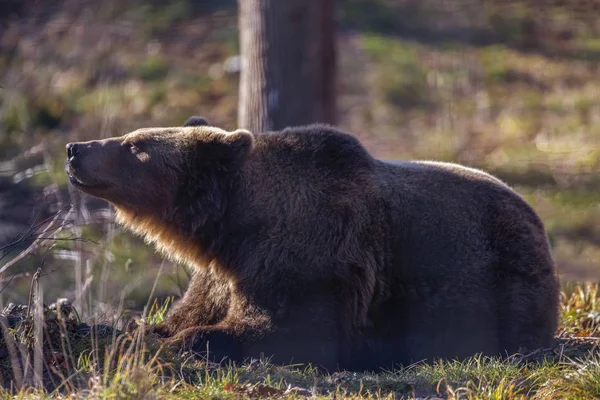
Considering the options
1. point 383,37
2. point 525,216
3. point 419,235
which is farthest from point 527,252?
point 383,37

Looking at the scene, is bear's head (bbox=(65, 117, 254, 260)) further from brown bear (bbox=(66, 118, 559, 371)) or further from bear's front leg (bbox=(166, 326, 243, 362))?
bear's front leg (bbox=(166, 326, 243, 362))

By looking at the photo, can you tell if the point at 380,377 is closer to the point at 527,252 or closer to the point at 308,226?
the point at 308,226

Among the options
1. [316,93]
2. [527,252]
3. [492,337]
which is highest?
[316,93]

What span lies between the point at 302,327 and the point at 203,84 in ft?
37.9

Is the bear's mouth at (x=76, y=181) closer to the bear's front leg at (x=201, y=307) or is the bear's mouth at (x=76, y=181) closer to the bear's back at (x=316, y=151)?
the bear's front leg at (x=201, y=307)

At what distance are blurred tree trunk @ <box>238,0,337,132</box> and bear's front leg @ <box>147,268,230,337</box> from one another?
8.02ft

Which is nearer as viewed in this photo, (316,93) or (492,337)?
(492,337)

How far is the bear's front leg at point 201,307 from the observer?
5734mm

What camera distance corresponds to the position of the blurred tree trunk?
25.7 ft

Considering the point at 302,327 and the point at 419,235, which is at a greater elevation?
the point at 419,235

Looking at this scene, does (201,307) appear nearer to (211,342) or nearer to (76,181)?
(211,342)

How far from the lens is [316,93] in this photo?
26.6 feet

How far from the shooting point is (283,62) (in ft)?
25.9

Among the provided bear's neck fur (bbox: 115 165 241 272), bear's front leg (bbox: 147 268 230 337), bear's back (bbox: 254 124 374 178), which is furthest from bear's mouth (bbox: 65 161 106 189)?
bear's back (bbox: 254 124 374 178)
